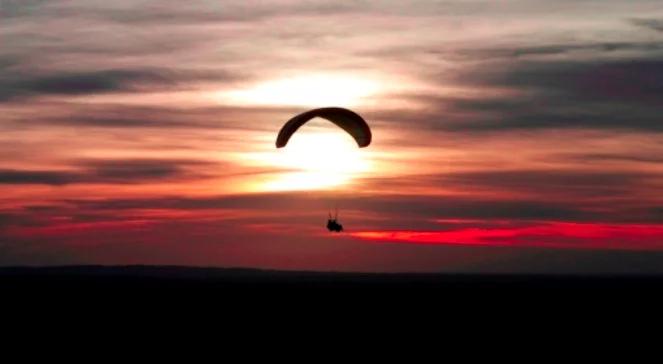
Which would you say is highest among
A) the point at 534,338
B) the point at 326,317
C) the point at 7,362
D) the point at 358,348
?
the point at 326,317

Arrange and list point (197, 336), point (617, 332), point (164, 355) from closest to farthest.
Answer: point (164, 355)
point (197, 336)
point (617, 332)

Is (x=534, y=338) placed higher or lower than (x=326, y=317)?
lower

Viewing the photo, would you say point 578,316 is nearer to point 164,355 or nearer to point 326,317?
point 326,317

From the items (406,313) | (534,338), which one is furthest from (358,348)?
(406,313)

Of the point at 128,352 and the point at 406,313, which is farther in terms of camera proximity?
the point at 406,313
